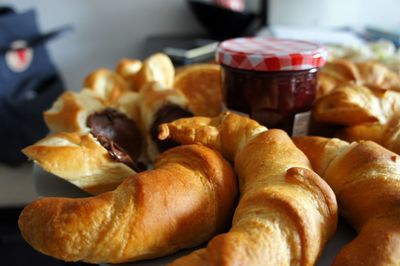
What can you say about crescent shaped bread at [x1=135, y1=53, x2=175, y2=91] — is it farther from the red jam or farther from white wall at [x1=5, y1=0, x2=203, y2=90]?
white wall at [x1=5, y1=0, x2=203, y2=90]

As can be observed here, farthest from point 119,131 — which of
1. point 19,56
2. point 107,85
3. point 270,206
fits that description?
point 19,56

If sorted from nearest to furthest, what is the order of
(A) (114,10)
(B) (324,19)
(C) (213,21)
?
(B) (324,19)
(C) (213,21)
(A) (114,10)

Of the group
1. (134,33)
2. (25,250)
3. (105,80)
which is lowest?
(25,250)

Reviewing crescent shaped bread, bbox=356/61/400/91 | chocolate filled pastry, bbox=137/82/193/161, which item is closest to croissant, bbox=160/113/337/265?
chocolate filled pastry, bbox=137/82/193/161

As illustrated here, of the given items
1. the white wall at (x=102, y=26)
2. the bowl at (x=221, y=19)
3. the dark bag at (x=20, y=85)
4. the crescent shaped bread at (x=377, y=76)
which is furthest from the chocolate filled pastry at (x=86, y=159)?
the white wall at (x=102, y=26)

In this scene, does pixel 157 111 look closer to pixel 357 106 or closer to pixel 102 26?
pixel 357 106

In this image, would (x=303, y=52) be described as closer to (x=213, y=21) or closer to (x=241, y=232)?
(x=241, y=232)

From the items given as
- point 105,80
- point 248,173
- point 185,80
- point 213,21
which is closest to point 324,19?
point 213,21
